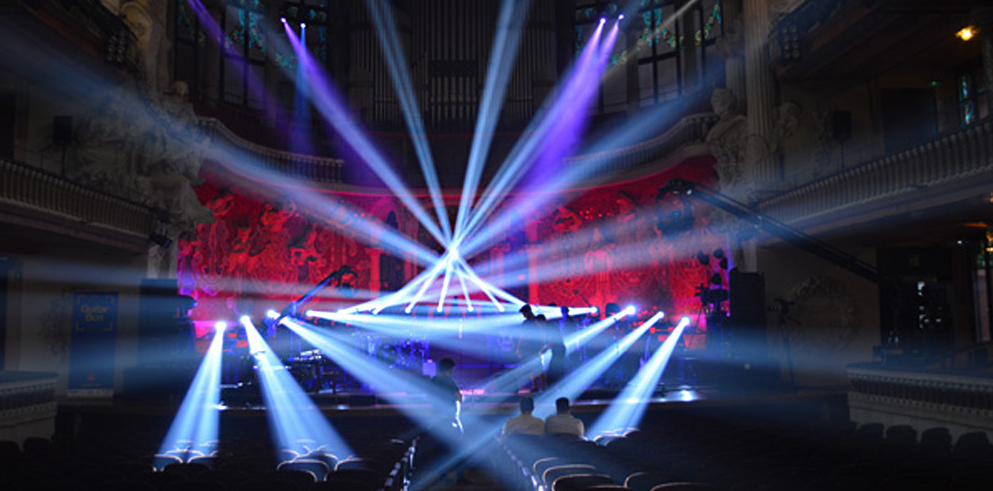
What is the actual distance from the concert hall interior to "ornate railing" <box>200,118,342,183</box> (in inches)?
3.4

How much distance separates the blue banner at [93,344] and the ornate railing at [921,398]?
1311 cm

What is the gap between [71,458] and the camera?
5.85 meters

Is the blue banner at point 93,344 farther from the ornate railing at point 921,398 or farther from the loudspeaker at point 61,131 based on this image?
the ornate railing at point 921,398

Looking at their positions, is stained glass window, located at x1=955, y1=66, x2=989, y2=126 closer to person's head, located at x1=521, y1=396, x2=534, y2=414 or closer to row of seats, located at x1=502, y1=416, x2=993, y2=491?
row of seats, located at x1=502, y1=416, x2=993, y2=491

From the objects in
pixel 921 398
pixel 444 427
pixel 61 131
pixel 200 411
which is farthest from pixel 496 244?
pixel 444 427

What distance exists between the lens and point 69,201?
40.4 feet

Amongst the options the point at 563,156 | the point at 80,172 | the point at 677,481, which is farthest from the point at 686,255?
the point at 677,481

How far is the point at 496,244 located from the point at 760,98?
8.79 metres

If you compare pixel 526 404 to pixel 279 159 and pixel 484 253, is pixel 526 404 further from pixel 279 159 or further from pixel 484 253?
pixel 484 253

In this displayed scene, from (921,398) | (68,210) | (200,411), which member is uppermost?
(68,210)

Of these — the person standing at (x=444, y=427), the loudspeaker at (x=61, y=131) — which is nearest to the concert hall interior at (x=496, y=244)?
the person standing at (x=444, y=427)

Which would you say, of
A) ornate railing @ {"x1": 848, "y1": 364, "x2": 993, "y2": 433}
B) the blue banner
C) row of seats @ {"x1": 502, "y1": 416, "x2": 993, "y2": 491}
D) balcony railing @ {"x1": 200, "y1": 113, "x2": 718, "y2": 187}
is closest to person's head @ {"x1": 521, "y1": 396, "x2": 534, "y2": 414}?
row of seats @ {"x1": 502, "y1": 416, "x2": 993, "y2": 491}

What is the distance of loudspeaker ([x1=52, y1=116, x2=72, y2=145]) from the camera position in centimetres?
1324

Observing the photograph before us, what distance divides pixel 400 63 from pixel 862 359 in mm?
14240
